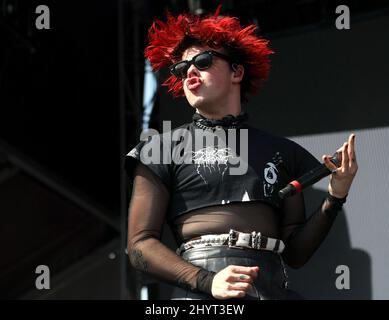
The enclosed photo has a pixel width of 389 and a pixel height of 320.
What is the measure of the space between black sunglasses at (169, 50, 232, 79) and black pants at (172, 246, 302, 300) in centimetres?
61

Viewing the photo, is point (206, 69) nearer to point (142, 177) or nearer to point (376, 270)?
point (142, 177)

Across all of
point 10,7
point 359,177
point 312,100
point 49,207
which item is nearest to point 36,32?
point 10,7

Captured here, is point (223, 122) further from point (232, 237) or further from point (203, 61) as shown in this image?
point (232, 237)

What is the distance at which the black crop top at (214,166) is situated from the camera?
91.4 inches

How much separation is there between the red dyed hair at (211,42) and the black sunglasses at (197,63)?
0.04m

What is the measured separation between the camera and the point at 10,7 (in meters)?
6.25

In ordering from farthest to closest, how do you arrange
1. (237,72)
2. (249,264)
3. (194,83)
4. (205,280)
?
1. (237,72)
2. (194,83)
3. (249,264)
4. (205,280)

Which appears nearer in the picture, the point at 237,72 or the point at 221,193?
the point at 221,193

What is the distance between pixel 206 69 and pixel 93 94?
15.6 feet

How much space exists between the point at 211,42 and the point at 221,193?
1.78 ft

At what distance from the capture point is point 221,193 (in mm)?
2312

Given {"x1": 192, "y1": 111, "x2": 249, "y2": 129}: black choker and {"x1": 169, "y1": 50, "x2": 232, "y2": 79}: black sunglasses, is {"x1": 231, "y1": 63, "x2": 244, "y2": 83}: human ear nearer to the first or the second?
{"x1": 169, "y1": 50, "x2": 232, "y2": 79}: black sunglasses

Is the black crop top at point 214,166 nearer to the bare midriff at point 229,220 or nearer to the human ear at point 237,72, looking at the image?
the bare midriff at point 229,220

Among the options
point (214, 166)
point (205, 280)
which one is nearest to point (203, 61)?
point (214, 166)
